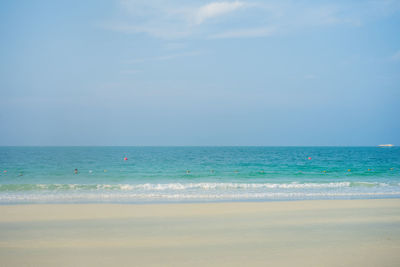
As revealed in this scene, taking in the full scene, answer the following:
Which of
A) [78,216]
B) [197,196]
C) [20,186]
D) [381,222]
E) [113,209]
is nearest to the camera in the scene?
[381,222]

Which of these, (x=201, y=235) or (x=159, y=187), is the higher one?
(x=201, y=235)

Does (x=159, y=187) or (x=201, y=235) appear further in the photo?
(x=159, y=187)

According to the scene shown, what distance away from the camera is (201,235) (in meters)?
8.67

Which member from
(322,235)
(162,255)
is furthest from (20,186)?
(322,235)

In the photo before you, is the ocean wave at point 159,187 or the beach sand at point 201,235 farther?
the ocean wave at point 159,187

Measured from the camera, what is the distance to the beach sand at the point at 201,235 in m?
6.80

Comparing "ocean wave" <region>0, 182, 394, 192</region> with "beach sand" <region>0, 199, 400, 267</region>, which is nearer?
"beach sand" <region>0, 199, 400, 267</region>

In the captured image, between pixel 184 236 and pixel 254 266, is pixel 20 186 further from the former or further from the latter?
pixel 254 266

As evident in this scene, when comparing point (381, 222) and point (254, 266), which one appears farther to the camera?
point (381, 222)

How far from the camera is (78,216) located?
1117 cm

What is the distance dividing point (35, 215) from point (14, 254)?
4.43m

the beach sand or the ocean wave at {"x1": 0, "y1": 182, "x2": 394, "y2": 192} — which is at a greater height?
the beach sand

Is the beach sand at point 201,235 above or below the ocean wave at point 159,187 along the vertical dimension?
above

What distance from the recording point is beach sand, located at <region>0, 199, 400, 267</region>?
6.80m
